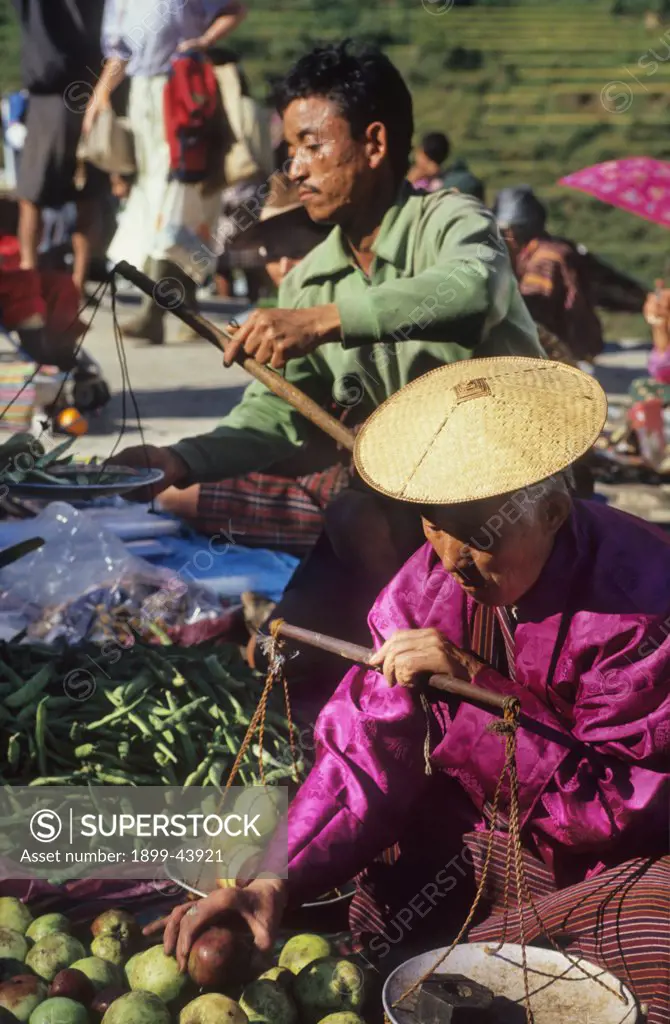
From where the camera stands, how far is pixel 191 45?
Result: 7.84 m

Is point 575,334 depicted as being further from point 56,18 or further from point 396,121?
point 396,121

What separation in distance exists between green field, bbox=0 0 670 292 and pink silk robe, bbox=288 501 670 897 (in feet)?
34.3

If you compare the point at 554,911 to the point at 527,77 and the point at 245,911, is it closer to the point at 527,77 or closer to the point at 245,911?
the point at 245,911

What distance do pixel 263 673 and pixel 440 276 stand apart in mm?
1174

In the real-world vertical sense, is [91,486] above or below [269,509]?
above

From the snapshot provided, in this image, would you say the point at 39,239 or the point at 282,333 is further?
the point at 39,239

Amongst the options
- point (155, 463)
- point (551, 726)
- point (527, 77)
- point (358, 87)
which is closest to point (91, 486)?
point (155, 463)

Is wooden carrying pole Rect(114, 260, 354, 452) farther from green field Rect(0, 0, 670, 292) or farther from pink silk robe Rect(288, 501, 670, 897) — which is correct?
green field Rect(0, 0, 670, 292)

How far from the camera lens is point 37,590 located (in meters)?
4.10

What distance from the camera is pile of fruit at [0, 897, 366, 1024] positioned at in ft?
7.78

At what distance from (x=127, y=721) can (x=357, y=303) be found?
113 cm

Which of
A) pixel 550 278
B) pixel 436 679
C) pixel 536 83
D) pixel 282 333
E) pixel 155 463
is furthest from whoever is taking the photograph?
pixel 536 83

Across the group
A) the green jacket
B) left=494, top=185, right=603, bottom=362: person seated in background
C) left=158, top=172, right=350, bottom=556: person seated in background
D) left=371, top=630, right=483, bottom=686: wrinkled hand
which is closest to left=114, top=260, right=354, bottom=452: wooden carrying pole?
the green jacket

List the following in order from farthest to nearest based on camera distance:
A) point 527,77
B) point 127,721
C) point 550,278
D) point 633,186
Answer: point 527,77 < point 550,278 < point 633,186 < point 127,721
